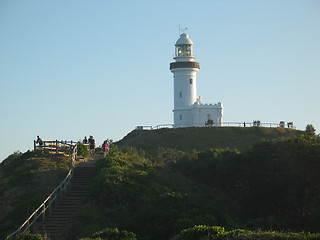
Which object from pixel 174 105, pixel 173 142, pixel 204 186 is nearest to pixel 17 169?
pixel 204 186

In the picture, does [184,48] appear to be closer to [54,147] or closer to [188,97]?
[188,97]

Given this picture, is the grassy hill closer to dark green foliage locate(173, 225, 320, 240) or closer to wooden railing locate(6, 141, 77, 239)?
wooden railing locate(6, 141, 77, 239)

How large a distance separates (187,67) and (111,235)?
45.5 m

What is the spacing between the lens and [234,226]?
28.7 m

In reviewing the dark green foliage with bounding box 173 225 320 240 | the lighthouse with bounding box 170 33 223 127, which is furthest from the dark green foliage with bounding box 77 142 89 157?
the lighthouse with bounding box 170 33 223 127

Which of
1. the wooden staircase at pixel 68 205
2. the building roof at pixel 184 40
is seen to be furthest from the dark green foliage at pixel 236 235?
the building roof at pixel 184 40

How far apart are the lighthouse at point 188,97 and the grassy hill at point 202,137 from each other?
469 centimetres

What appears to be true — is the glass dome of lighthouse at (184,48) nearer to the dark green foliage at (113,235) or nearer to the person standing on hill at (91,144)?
the person standing on hill at (91,144)

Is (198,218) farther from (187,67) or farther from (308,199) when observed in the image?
(187,67)

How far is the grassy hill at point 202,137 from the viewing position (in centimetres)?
5797

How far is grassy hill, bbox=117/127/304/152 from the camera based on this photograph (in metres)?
58.0

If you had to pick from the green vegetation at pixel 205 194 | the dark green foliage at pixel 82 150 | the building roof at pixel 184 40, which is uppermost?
the building roof at pixel 184 40

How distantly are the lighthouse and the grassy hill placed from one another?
4.69m

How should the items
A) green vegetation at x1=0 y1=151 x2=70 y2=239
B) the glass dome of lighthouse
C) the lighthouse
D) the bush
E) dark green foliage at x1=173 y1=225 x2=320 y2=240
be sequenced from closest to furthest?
1. dark green foliage at x1=173 y1=225 x2=320 y2=240
2. the bush
3. green vegetation at x1=0 y1=151 x2=70 y2=239
4. the lighthouse
5. the glass dome of lighthouse
